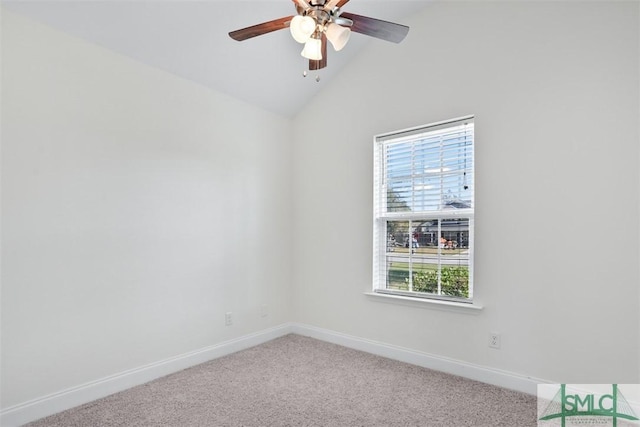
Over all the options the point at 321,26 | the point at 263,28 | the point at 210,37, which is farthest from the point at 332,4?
the point at 210,37

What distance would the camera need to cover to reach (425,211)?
3.09 metres

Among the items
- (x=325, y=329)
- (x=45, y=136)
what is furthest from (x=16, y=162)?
(x=325, y=329)

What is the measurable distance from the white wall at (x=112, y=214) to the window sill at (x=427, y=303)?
49.9 inches

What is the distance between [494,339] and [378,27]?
2.33 meters

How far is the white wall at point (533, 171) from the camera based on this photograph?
2.21 meters

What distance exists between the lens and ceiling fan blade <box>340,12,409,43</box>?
1877 millimetres

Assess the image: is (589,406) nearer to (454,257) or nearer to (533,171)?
(454,257)

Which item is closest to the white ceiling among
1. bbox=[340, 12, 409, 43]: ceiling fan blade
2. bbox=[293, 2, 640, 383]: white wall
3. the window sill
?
bbox=[293, 2, 640, 383]: white wall

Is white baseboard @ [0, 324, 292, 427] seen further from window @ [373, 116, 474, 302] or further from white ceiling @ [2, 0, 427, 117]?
white ceiling @ [2, 0, 427, 117]

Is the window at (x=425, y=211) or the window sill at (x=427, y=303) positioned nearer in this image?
the window sill at (x=427, y=303)

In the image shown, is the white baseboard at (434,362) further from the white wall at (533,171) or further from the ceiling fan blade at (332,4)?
the ceiling fan blade at (332,4)

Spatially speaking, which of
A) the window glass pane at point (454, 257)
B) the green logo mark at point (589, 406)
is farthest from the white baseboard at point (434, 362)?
the window glass pane at point (454, 257)

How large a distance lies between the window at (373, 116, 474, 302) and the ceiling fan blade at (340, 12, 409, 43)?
3.74 ft

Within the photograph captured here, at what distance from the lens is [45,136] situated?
2240mm
